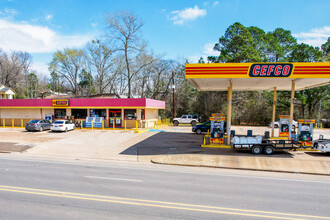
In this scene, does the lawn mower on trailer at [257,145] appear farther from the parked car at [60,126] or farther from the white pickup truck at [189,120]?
the parked car at [60,126]

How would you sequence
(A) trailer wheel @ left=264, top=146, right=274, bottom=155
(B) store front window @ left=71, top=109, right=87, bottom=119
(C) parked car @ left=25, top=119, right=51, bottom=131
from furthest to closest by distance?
(B) store front window @ left=71, top=109, right=87, bottom=119, (C) parked car @ left=25, top=119, right=51, bottom=131, (A) trailer wheel @ left=264, top=146, right=274, bottom=155

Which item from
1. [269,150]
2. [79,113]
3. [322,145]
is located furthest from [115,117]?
[322,145]

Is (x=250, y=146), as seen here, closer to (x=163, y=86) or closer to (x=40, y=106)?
(x=40, y=106)

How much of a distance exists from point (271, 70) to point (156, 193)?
465 inches

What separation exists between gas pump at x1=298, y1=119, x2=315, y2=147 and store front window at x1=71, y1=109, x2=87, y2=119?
25060mm

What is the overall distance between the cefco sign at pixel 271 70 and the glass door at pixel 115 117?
60.3 feet

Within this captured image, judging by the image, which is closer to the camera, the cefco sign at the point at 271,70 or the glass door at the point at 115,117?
the cefco sign at the point at 271,70

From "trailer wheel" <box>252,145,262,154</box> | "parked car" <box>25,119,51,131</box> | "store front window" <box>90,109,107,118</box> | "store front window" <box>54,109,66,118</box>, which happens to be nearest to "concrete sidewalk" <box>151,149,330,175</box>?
"trailer wheel" <box>252,145,262,154</box>

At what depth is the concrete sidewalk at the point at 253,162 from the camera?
11036mm

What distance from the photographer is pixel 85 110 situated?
28.6 meters

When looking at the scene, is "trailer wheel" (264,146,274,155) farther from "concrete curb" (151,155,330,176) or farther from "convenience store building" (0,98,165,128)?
"convenience store building" (0,98,165,128)

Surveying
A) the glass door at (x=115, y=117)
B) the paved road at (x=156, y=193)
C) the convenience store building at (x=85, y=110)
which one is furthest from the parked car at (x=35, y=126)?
the paved road at (x=156, y=193)

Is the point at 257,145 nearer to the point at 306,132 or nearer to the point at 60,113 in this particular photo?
the point at 306,132

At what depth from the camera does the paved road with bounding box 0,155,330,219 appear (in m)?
5.80
